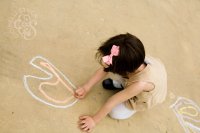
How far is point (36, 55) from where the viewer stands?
1880mm

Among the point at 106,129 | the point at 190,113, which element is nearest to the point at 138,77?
the point at 106,129

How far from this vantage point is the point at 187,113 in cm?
200

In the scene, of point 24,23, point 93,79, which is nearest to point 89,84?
point 93,79

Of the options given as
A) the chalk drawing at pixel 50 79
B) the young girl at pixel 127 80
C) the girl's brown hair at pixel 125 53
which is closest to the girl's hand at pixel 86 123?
the young girl at pixel 127 80

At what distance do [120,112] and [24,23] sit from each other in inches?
31.4

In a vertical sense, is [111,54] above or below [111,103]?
above

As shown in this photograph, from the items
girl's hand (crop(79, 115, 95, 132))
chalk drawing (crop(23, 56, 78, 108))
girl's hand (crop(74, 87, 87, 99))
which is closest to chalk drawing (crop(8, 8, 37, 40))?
chalk drawing (crop(23, 56, 78, 108))

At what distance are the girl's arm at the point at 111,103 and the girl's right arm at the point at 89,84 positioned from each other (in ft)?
0.46

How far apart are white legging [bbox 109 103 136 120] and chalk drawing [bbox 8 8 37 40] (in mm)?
656

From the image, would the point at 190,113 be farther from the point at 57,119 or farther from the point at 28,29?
the point at 28,29

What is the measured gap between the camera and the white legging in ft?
5.81

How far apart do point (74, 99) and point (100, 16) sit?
0.71m

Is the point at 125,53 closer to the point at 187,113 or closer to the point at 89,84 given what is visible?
the point at 89,84

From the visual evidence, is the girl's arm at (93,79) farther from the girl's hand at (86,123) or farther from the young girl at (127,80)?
the girl's hand at (86,123)
